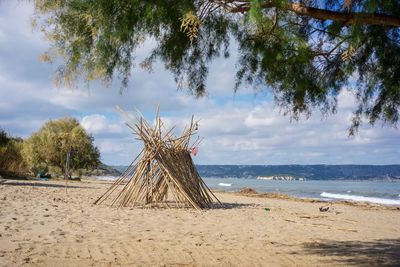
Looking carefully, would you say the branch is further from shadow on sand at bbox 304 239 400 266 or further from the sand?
shadow on sand at bbox 304 239 400 266

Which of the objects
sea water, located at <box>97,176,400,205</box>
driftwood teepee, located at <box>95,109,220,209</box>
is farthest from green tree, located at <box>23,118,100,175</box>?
driftwood teepee, located at <box>95,109,220,209</box>

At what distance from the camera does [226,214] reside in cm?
1128

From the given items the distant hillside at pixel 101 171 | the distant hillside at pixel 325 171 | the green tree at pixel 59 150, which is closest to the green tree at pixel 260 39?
the green tree at pixel 59 150

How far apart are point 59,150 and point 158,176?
21.7 m

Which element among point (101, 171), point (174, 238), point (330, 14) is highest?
point (101, 171)

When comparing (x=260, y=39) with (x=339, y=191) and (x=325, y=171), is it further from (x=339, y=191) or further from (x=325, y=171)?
(x=325, y=171)

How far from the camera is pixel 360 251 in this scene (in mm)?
7367

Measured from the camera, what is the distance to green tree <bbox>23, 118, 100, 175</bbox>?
3189 cm

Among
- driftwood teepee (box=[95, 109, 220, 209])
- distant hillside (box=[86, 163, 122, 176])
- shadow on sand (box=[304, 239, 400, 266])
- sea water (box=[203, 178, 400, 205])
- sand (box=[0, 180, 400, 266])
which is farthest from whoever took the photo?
distant hillside (box=[86, 163, 122, 176])

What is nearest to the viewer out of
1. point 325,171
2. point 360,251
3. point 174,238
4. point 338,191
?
point 360,251

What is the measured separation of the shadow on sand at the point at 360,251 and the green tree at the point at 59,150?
2540cm

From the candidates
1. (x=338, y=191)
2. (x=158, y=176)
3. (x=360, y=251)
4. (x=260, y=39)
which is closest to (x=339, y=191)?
(x=338, y=191)

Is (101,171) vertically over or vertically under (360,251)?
over

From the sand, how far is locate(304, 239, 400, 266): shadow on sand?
0.04 ft
